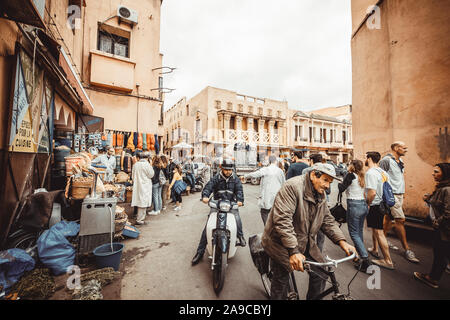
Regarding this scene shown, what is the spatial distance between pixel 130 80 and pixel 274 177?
33.3 feet

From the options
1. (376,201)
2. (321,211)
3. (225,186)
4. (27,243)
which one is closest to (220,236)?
(225,186)

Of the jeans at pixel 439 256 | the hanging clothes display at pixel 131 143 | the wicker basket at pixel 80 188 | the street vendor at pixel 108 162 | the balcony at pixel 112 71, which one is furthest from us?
the hanging clothes display at pixel 131 143

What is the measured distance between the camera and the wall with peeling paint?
468cm

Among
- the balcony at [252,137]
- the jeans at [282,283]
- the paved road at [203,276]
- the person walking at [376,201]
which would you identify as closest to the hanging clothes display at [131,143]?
the paved road at [203,276]

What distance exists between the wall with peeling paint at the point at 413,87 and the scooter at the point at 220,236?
5419 mm

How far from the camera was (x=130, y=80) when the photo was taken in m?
10.4

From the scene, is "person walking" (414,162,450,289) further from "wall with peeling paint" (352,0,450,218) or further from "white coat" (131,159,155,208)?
"white coat" (131,159,155,208)

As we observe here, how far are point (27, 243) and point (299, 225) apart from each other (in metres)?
4.48

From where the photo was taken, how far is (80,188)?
3.84 m

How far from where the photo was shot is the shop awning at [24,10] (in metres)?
2.65

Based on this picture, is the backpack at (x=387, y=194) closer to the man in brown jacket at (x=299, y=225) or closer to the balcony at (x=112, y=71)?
the man in brown jacket at (x=299, y=225)

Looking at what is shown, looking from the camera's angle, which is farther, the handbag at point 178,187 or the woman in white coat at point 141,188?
the handbag at point 178,187

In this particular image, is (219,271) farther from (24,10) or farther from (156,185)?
(24,10)

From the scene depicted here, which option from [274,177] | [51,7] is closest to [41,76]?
[51,7]
